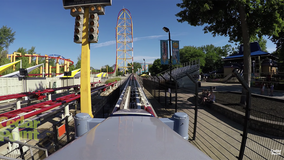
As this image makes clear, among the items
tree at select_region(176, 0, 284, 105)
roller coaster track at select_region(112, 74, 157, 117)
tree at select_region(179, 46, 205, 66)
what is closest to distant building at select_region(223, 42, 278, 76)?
tree at select_region(179, 46, 205, 66)

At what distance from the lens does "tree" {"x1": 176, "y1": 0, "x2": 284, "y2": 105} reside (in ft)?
25.6

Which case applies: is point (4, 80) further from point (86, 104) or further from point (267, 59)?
point (267, 59)

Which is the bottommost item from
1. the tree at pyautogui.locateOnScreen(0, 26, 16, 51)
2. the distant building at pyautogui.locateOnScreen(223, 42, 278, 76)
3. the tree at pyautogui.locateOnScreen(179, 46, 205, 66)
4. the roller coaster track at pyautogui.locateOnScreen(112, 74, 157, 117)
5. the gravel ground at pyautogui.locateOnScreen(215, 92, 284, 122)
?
the gravel ground at pyautogui.locateOnScreen(215, 92, 284, 122)

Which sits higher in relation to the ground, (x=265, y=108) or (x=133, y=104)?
(x=133, y=104)

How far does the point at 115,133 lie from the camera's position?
4.72 ft

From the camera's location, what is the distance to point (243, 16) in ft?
28.3

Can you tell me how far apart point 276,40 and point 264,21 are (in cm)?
1975

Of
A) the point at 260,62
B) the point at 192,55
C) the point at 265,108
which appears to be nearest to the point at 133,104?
the point at 265,108

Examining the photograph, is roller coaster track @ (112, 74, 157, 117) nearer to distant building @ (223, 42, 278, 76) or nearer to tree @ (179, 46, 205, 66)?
distant building @ (223, 42, 278, 76)

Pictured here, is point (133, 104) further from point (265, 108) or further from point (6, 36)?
point (6, 36)

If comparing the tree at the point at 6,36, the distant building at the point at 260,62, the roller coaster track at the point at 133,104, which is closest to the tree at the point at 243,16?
the roller coaster track at the point at 133,104

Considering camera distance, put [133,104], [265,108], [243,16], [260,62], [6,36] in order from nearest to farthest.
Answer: [133,104] → [265,108] → [243,16] → [260,62] → [6,36]

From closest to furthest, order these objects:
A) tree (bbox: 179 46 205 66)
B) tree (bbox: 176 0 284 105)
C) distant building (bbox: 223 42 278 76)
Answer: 1. tree (bbox: 176 0 284 105)
2. distant building (bbox: 223 42 278 76)
3. tree (bbox: 179 46 205 66)

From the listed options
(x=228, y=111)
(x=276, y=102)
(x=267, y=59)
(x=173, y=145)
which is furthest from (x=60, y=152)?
(x=267, y=59)
